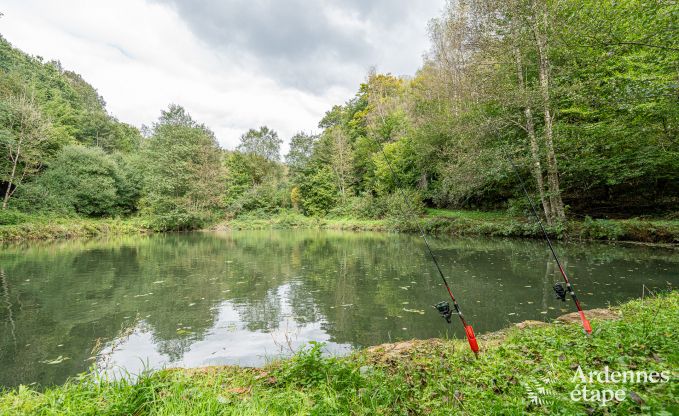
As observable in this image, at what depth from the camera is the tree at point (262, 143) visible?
4966cm

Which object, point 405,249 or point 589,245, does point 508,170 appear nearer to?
point 589,245

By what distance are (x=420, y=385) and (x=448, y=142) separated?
23.6 metres

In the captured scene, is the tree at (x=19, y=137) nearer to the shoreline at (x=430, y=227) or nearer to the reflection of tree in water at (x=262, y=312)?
the shoreline at (x=430, y=227)

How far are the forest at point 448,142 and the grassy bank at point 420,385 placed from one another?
2313 mm

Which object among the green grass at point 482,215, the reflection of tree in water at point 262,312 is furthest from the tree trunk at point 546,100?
the reflection of tree in water at point 262,312

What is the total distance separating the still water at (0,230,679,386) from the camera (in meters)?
4.66

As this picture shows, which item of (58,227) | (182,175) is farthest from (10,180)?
(182,175)

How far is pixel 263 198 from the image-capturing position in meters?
42.1

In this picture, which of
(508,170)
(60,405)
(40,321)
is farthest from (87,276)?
(508,170)

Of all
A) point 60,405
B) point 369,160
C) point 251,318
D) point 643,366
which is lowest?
point 251,318

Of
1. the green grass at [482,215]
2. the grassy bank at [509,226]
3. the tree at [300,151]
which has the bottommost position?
the grassy bank at [509,226]

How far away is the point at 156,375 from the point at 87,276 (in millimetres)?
9508

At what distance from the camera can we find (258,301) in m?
7.24

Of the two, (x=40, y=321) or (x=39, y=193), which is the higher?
(x=39, y=193)
